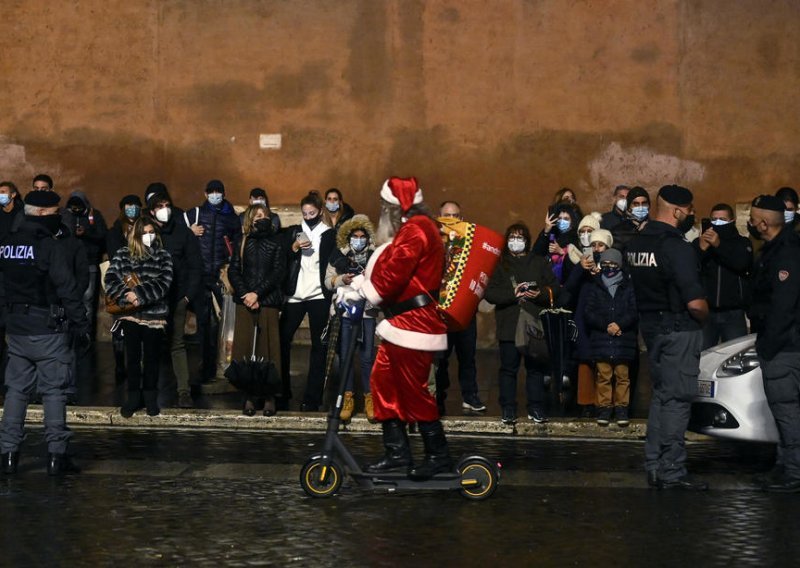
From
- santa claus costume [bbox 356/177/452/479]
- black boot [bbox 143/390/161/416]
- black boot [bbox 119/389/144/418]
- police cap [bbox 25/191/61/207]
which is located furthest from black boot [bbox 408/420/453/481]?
black boot [bbox 119/389/144/418]

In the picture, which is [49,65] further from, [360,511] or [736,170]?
[360,511]

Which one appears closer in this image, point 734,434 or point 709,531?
point 709,531

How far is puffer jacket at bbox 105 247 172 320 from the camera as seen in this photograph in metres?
15.0

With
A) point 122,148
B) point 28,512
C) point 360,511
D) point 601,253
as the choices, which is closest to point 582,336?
point 601,253

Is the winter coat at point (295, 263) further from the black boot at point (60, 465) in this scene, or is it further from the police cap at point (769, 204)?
the police cap at point (769, 204)

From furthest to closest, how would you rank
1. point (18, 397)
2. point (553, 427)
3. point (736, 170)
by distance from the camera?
point (736, 170)
point (553, 427)
point (18, 397)

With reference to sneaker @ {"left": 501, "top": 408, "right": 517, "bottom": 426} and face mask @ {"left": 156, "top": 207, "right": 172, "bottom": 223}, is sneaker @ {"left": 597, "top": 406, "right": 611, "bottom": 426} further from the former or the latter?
face mask @ {"left": 156, "top": 207, "right": 172, "bottom": 223}

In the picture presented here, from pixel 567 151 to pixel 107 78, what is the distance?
5485mm

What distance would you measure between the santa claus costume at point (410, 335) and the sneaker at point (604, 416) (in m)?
Answer: 3.43

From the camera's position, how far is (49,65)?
69.9 feet

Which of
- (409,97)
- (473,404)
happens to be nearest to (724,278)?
(473,404)

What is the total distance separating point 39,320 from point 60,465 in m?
1.00

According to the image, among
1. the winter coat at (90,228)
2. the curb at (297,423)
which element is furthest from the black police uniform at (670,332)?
the winter coat at (90,228)

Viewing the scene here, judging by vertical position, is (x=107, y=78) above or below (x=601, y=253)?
above
